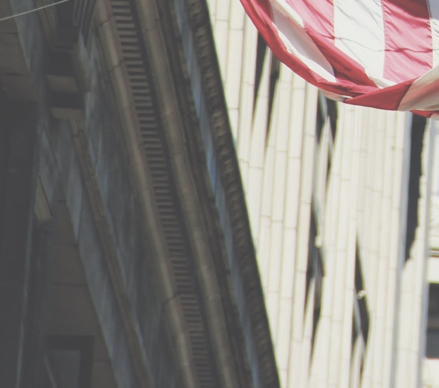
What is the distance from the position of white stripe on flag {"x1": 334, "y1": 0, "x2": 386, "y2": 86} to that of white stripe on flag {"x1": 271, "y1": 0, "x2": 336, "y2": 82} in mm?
223

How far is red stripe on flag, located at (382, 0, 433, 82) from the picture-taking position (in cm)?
1542

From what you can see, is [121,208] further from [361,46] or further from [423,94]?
[423,94]

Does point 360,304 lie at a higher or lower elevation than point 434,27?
lower

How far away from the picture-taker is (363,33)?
50.8 ft

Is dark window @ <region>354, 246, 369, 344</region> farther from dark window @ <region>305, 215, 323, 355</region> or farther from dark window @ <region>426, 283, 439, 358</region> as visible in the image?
dark window @ <region>426, 283, 439, 358</region>

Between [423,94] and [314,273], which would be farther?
[314,273]

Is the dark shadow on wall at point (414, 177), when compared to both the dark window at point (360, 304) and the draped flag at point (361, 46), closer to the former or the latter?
the dark window at point (360, 304)

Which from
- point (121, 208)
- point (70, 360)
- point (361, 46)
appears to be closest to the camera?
point (361, 46)

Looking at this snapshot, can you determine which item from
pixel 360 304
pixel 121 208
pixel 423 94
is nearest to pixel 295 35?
pixel 423 94

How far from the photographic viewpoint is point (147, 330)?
18.4 metres

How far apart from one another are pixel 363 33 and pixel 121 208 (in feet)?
10.0

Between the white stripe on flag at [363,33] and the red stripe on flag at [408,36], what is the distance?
76 millimetres

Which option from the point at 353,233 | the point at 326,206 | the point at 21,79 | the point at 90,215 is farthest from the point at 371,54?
the point at 353,233

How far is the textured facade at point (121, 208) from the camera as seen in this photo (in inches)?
502
